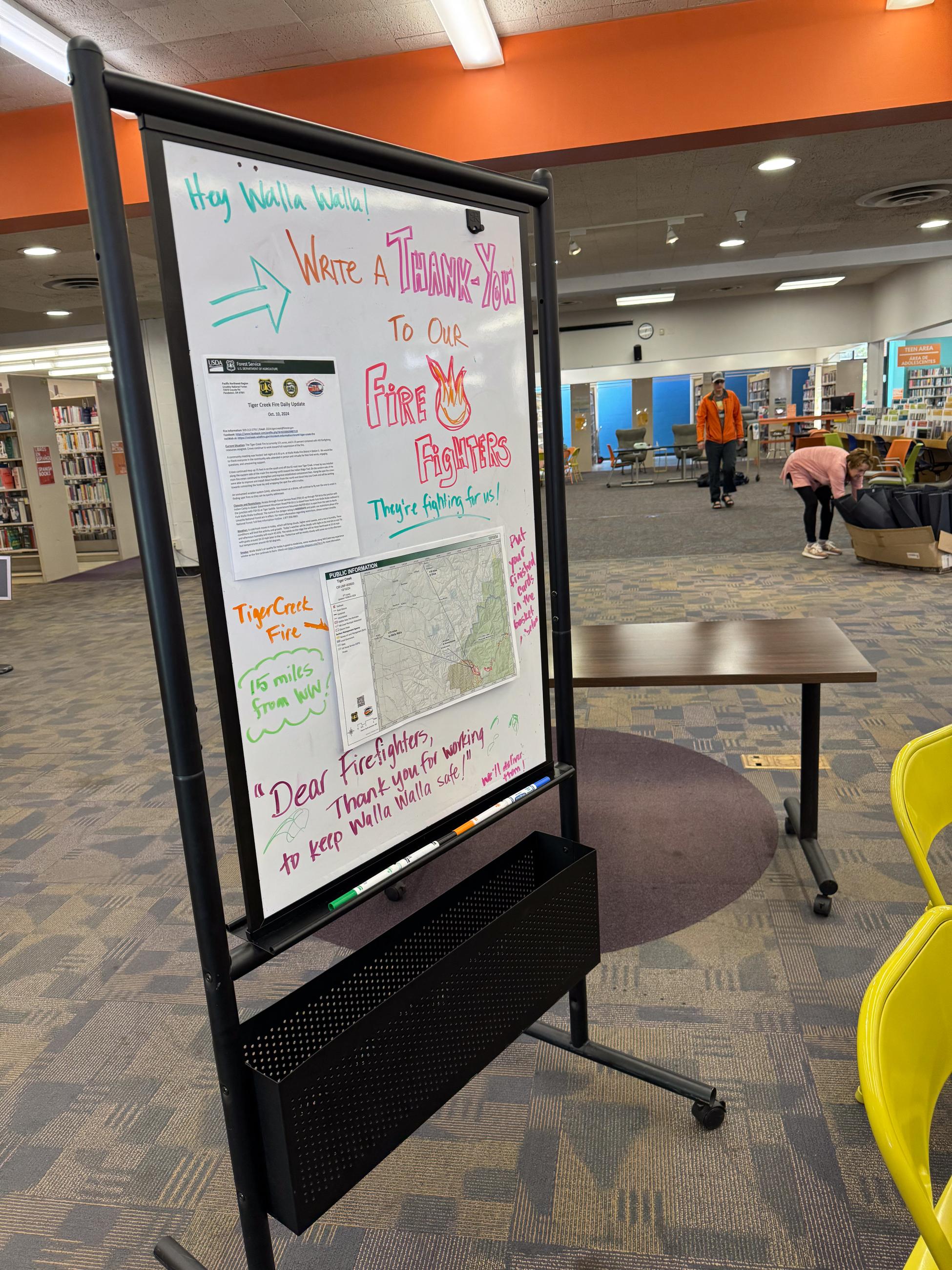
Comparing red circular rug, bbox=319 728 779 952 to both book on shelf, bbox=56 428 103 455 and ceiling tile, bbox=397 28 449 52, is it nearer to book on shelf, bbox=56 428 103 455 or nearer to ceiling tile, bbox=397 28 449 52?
ceiling tile, bbox=397 28 449 52

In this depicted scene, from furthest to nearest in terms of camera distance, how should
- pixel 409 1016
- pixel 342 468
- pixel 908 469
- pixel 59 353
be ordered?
pixel 59 353
pixel 908 469
pixel 409 1016
pixel 342 468

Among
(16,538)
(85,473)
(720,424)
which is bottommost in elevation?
(16,538)

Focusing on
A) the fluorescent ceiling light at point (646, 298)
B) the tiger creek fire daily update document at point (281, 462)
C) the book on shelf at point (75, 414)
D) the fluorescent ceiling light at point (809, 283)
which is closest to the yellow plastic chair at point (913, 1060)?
the tiger creek fire daily update document at point (281, 462)

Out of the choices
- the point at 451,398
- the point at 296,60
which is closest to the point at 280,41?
the point at 296,60

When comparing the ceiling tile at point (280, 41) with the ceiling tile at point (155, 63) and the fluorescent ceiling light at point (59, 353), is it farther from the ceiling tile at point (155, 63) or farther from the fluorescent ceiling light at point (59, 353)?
the fluorescent ceiling light at point (59, 353)

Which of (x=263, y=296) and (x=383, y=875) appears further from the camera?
(x=383, y=875)

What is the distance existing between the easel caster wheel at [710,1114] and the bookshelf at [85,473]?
41.1ft

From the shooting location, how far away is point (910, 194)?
303 inches

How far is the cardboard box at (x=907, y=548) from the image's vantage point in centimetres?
684

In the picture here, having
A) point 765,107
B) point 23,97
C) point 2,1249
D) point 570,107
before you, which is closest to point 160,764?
point 2,1249

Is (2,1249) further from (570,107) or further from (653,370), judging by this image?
(653,370)

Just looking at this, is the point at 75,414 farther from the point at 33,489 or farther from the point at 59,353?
the point at 33,489

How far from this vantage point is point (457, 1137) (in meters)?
1.84

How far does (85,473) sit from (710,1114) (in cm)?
1337
